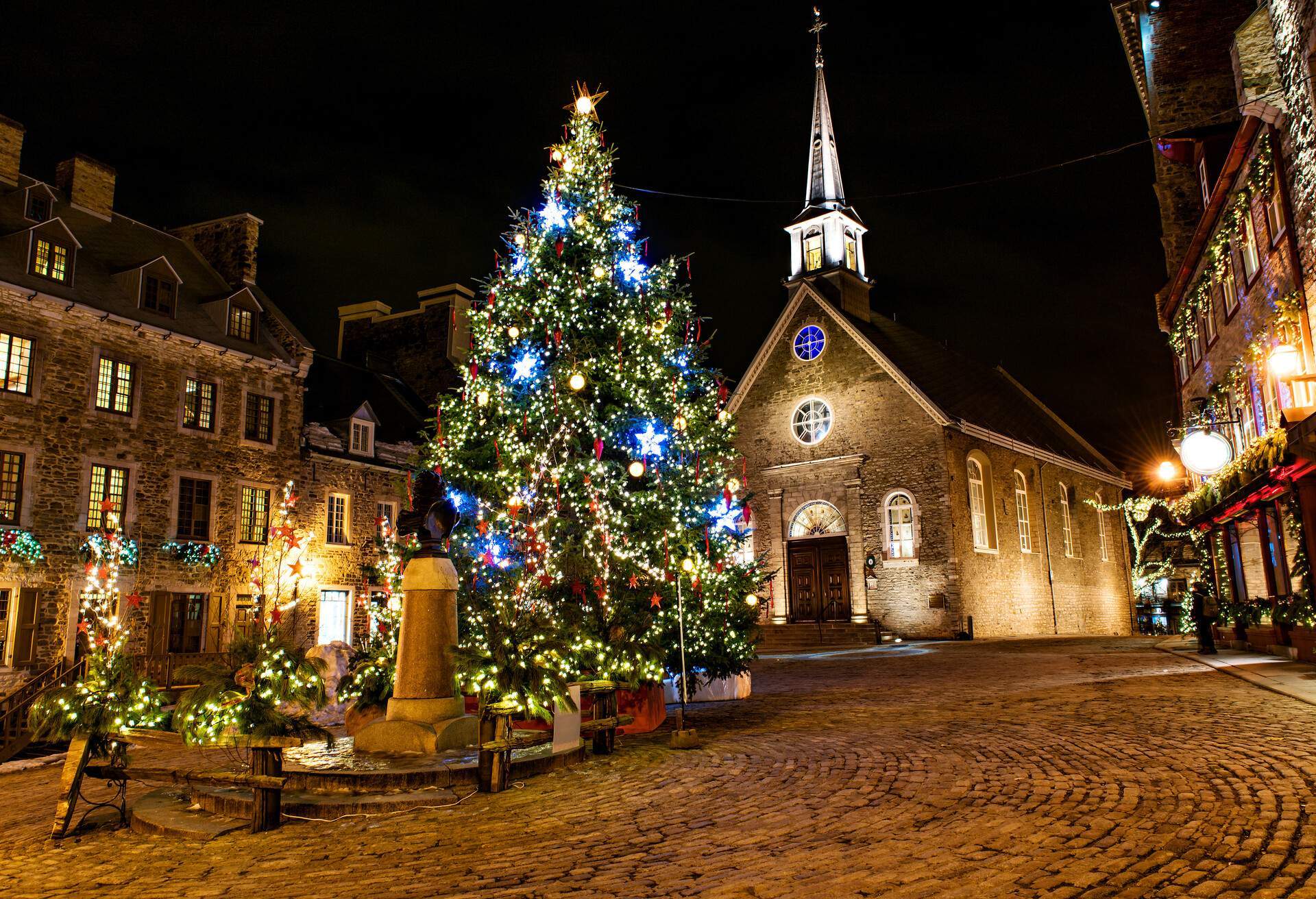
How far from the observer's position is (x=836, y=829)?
5.20 meters

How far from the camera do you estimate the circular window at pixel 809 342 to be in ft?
104

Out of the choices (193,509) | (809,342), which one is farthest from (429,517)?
(809,342)

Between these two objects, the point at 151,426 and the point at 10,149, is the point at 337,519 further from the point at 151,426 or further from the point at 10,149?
the point at 10,149

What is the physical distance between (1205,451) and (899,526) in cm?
1302

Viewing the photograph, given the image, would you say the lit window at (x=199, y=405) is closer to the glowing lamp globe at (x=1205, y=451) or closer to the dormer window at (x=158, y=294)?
the dormer window at (x=158, y=294)

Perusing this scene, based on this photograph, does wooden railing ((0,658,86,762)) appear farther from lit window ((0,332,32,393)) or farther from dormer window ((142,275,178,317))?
dormer window ((142,275,178,317))

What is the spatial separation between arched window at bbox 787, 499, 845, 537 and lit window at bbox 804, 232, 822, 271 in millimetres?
9481

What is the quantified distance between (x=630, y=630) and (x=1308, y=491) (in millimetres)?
10770

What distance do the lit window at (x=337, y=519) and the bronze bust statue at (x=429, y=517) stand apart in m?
18.8

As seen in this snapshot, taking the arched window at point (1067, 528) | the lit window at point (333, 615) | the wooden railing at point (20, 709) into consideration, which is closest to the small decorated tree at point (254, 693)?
the wooden railing at point (20, 709)

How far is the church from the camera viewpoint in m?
27.9

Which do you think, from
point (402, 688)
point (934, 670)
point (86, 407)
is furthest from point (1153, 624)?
point (86, 407)

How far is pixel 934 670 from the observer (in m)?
16.2

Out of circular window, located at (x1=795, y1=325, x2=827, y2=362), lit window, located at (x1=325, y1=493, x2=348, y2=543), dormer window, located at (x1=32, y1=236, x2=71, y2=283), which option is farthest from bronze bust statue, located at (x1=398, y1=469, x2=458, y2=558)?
circular window, located at (x1=795, y1=325, x2=827, y2=362)
